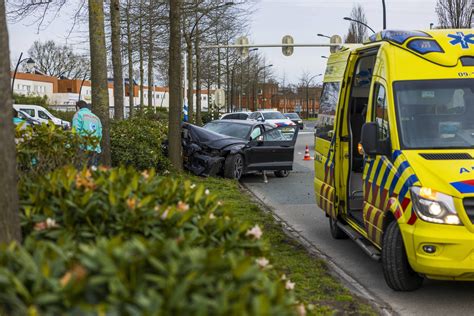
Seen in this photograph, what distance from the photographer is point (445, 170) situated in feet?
17.9

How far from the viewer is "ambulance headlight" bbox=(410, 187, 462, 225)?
525 cm

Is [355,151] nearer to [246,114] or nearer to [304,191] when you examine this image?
[304,191]

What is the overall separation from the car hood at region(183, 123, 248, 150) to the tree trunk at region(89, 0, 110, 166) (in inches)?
174

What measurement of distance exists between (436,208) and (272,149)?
9.76 metres

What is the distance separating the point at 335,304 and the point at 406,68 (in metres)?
2.52

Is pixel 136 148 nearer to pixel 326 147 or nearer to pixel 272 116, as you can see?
pixel 326 147

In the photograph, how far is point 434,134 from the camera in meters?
6.13

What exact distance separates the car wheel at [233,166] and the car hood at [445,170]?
8.78m

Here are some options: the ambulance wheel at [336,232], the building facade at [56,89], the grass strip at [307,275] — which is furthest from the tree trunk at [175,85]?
the building facade at [56,89]

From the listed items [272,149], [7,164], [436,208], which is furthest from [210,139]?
[7,164]

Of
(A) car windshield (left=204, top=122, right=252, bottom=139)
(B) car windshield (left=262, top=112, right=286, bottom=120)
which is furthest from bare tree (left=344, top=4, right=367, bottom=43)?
(A) car windshield (left=204, top=122, right=252, bottom=139)

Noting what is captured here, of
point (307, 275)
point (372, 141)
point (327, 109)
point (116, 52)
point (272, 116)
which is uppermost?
point (116, 52)

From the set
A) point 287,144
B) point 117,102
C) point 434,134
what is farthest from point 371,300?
point 117,102

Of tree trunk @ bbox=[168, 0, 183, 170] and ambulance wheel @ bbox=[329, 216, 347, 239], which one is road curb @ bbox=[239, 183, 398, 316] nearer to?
ambulance wheel @ bbox=[329, 216, 347, 239]
